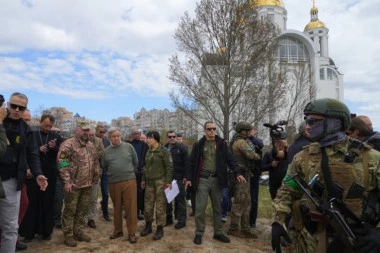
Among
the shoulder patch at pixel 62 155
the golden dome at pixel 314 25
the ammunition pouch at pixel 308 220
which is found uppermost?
the golden dome at pixel 314 25

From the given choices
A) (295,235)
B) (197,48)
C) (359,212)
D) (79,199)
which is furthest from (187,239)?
(197,48)

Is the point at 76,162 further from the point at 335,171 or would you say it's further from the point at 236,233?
the point at 335,171

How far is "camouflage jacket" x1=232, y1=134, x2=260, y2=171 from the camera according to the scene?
19.0 ft

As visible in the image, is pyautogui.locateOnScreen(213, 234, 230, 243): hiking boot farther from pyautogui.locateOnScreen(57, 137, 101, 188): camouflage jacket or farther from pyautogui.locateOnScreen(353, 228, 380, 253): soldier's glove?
pyautogui.locateOnScreen(353, 228, 380, 253): soldier's glove

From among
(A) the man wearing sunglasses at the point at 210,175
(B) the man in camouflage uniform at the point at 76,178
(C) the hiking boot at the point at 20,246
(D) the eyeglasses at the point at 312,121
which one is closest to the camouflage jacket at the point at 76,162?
(B) the man in camouflage uniform at the point at 76,178

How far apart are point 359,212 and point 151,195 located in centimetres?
418

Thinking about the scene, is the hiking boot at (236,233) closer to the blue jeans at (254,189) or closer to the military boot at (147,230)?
the blue jeans at (254,189)

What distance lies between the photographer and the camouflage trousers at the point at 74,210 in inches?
201

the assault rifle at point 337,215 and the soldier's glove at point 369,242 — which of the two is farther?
the assault rifle at point 337,215

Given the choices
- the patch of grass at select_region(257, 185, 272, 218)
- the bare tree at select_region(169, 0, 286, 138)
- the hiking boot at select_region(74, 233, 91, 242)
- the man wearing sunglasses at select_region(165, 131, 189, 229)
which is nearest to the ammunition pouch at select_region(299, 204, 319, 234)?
the hiking boot at select_region(74, 233, 91, 242)

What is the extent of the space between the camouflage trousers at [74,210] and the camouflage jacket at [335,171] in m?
3.70

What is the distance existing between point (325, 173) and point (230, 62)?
16.1m

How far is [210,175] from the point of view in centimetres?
556

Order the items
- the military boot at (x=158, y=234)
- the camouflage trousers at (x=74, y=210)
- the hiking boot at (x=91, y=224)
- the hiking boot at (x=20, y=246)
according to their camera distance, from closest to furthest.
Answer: the hiking boot at (x=20, y=246) < the camouflage trousers at (x=74, y=210) < the military boot at (x=158, y=234) < the hiking boot at (x=91, y=224)
